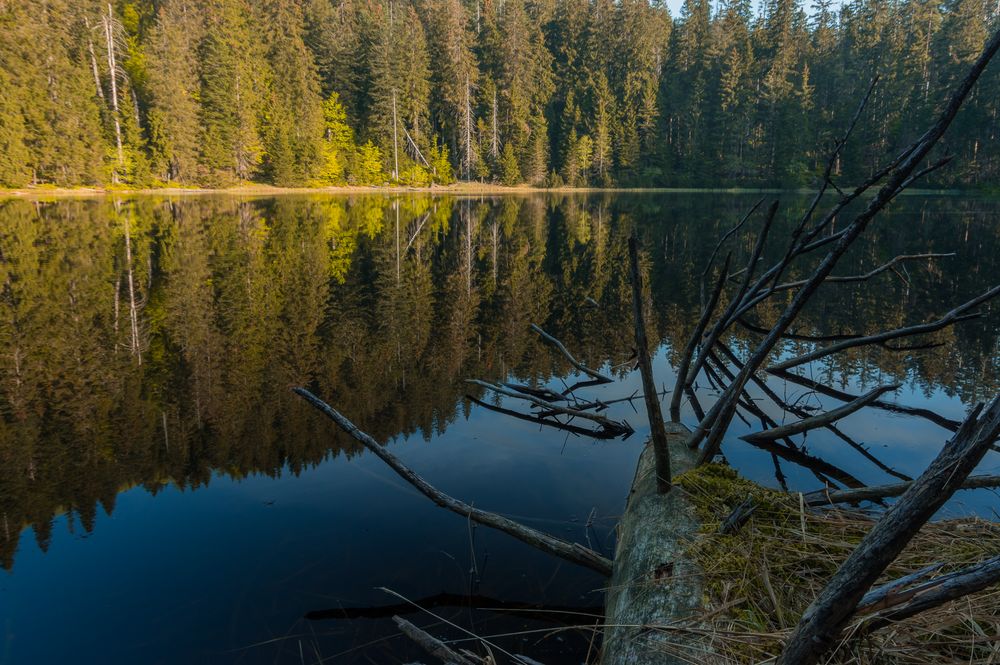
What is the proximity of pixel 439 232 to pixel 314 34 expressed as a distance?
4941 centimetres

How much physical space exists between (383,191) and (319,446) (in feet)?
182

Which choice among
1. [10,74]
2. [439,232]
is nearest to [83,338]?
[439,232]

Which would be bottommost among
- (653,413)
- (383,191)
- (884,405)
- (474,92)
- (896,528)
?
(884,405)

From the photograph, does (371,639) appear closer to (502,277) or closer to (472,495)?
(472,495)

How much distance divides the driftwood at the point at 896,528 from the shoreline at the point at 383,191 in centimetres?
4452

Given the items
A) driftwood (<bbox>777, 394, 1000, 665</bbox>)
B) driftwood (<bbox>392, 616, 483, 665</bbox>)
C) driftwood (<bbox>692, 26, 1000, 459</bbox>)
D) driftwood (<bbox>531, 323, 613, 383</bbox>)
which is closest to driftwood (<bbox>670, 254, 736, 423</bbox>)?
driftwood (<bbox>692, 26, 1000, 459</bbox>)

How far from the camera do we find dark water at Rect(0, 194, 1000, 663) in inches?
127

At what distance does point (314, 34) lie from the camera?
61.0 metres

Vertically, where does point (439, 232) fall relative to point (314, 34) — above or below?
below

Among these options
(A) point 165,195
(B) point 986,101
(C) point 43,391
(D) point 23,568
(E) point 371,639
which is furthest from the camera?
(B) point 986,101

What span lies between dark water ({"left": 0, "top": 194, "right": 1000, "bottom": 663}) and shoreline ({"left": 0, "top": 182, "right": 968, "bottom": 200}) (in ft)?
104

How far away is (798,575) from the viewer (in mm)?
2273

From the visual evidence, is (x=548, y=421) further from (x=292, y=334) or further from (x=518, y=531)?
(x=292, y=334)

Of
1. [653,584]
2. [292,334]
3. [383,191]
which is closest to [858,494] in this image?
[653,584]
